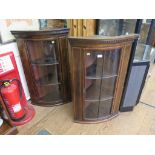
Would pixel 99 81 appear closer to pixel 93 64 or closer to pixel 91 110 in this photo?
pixel 93 64

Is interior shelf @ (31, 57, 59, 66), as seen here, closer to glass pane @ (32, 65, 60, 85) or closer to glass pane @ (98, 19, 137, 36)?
glass pane @ (32, 65, 60, 85)

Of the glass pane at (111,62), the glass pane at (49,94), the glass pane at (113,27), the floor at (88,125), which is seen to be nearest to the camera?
the glass pane at (111,62)

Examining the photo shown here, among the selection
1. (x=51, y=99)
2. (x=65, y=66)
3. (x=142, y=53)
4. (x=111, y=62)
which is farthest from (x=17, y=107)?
(x=142, y=53)

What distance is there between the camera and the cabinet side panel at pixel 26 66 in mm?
1826

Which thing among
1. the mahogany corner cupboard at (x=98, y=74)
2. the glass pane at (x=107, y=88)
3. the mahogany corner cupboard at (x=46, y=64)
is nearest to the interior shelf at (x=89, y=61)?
the mahogany corner cupboard at (x=98, y=74)

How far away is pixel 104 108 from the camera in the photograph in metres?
1.91

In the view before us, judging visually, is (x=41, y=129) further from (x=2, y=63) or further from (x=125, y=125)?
(x=125, y=125)

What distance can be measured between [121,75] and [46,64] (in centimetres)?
98

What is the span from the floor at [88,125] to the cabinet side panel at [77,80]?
173 millimetres

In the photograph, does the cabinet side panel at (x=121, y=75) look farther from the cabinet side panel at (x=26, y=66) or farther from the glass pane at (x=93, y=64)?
the cabinet side panel at (x=26, y=66)

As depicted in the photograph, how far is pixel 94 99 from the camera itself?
1773mm

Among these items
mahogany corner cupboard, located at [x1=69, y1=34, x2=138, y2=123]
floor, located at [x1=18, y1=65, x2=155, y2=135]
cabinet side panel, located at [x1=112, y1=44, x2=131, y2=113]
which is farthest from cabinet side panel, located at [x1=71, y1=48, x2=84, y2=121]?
cabinet side panel, located at [x1=112, y1=44, x2=131, y2=113]

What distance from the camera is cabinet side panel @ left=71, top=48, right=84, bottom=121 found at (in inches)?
56.6
